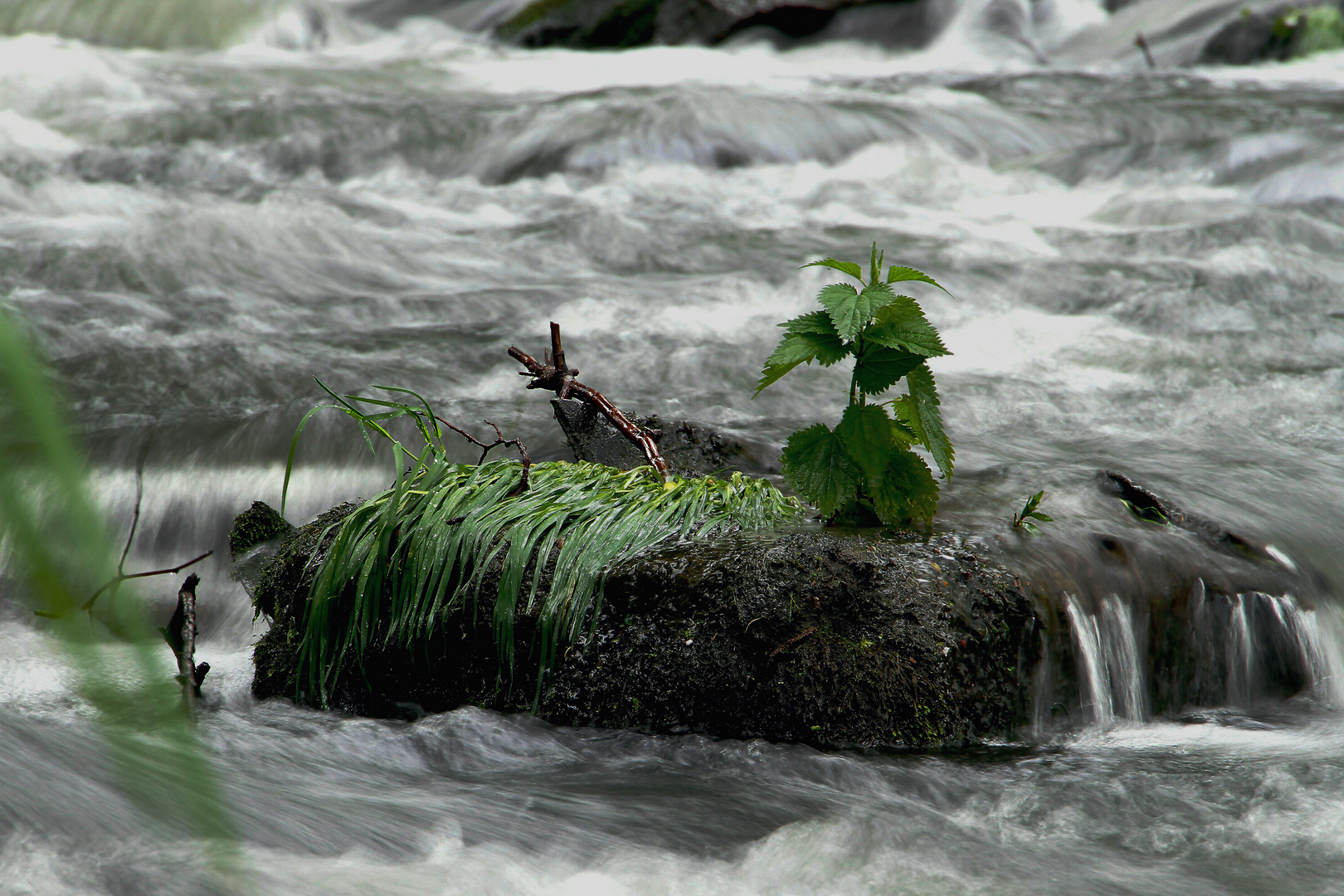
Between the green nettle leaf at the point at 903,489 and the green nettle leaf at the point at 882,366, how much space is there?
0.18 metres

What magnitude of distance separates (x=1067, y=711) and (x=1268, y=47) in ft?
43.9

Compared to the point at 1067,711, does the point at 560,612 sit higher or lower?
higher

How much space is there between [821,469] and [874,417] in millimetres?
178

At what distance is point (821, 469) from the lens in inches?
A: 111

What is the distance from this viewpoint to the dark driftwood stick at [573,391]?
128 inches

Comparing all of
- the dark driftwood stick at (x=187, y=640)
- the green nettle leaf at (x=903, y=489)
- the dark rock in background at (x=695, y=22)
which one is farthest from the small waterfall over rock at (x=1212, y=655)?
the dark rock in background at (x=695, y=22)

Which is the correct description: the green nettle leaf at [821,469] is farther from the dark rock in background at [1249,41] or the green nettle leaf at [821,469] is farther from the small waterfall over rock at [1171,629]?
the dark rock in background at [1249,41]

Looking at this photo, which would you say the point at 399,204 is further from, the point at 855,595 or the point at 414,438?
the point at 855,595

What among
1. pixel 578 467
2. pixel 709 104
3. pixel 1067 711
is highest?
pixel 709 104

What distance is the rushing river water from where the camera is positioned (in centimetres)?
231

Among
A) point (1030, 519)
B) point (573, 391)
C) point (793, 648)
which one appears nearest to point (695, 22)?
point (573, 391)

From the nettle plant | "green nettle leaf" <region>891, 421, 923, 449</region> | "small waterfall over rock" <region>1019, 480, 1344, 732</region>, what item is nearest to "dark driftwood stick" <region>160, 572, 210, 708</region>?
the nettle plant

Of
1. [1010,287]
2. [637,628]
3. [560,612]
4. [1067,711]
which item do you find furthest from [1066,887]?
[1010,287]

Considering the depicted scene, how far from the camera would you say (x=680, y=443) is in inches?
139
